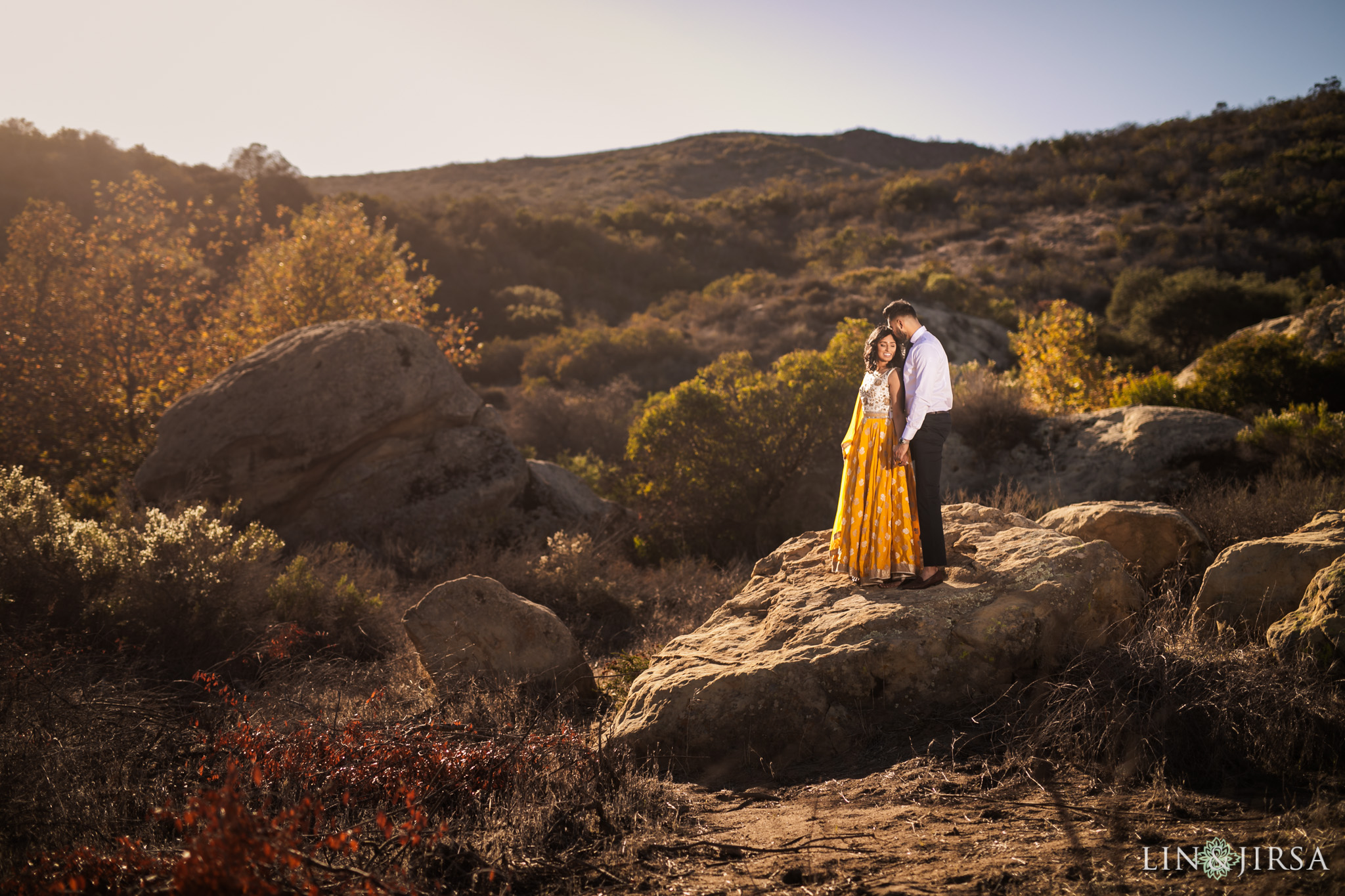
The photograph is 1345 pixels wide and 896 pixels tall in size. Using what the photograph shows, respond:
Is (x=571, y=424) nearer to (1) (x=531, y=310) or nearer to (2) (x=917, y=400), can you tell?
(1) (x=531, y=310)

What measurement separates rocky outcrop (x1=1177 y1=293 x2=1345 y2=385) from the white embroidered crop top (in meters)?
8.47

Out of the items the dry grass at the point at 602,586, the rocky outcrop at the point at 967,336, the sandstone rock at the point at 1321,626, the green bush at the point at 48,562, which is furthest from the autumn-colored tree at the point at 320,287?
the sandstone rock at the point at 1321,626

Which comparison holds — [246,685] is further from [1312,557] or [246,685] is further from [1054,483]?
[1054,483]

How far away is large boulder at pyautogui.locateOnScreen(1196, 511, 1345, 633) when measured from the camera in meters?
4.30

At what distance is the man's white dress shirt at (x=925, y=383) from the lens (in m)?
4.67

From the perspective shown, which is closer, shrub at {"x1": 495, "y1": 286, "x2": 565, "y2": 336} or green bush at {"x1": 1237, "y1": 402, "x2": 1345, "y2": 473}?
green bush at {"x1": 1237, "y1": 402, "x2": 1345, "y2": 473}

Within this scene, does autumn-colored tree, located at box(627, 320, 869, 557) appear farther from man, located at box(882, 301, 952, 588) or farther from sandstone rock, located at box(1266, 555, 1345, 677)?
sandstone rock, located at box(1266, 555, 1345, 677)

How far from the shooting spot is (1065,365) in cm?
1316

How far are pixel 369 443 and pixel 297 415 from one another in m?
1.00

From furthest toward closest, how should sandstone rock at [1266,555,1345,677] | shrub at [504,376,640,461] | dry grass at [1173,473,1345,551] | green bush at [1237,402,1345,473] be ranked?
shrub at [504,376,640,461] → green bush at [1237,402,1345,473] → dry grass at [1173,473,1345,551] → sandstone rock at [1266,555,1345,677]

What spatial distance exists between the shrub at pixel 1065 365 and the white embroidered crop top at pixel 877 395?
852 cm

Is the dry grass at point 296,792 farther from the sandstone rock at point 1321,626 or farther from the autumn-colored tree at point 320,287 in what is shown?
the autumn-colored tree at point 320,287

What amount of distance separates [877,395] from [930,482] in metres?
0.68

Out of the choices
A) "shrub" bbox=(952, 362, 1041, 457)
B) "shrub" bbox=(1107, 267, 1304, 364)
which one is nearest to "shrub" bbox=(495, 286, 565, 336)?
"shrub" bbox=(952, 362, 1041, 457)
